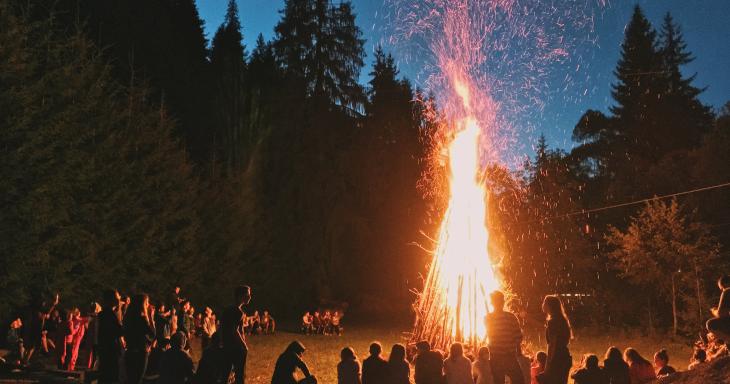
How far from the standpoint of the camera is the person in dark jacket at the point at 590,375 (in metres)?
7.78

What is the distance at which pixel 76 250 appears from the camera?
55.4 feet

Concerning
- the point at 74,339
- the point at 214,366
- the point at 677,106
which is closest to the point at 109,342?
the point at 214,366

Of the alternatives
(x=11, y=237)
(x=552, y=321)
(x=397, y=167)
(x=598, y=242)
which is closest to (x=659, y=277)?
(x=598, y=242)

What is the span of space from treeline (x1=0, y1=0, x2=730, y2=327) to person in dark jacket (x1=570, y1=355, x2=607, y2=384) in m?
13.1

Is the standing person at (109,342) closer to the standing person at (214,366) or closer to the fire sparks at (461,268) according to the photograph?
the standing person at (214,366)

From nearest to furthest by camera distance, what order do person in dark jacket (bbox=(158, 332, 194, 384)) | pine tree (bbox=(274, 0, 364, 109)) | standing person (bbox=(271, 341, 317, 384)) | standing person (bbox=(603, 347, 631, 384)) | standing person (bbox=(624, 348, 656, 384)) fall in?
1. person in dark jacket (bbox=(158, 332, 194, 384))
2. standing person (bbox=(271, 341, 317, 384))
3. standing person (bbox=(603, 347, 631, 384))
4. standing person (bbox=(624, 348, 656, 384))
5. pine tree (bbox=(274, 0, 364, 109))

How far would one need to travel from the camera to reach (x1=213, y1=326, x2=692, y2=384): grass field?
569 inches

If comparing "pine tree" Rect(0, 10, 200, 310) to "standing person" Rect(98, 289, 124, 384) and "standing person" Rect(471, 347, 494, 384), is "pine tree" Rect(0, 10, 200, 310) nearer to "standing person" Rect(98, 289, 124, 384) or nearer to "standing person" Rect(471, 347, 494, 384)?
"standing person" Rect(98, 289, 124, 384)

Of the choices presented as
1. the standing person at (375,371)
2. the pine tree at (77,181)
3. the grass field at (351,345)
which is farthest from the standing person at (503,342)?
the pine tree at (77,181)

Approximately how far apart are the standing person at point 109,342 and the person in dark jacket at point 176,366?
3.38 ft

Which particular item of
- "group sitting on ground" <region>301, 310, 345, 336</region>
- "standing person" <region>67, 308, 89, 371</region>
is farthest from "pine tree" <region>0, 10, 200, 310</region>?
"group sitting on ground" <region>301, 310, 345, 336</region>

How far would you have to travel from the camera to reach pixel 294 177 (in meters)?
35.8

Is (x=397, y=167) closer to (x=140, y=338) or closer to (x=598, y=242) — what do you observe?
(x=598, y=242)

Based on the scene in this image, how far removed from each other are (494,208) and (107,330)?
2604 centimetres
